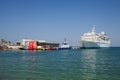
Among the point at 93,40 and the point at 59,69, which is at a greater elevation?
the point at 93,40

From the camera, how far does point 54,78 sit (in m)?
22.2

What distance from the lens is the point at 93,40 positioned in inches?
5694

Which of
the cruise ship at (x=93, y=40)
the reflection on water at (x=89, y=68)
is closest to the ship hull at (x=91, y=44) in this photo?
the cruise ship at (x=93, y=40)

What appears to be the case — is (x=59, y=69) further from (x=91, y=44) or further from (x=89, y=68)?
(x=91, y=44)

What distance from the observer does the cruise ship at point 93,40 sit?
477ft

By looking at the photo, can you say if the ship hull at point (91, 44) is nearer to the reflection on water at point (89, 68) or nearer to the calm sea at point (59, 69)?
the reflection on water at point (89, 68)

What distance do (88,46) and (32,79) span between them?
5015 inches

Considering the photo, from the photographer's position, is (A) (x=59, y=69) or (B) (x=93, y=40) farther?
(B) (x=93, y=40)

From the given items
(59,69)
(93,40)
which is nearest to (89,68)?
(59,69)

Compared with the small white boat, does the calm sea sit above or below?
below

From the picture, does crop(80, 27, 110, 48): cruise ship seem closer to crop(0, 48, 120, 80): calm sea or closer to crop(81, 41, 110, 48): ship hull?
crop(81, 41, 110, 48): ship hull

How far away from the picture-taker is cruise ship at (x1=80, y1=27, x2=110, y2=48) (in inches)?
5723

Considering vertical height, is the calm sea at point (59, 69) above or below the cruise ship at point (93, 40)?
below

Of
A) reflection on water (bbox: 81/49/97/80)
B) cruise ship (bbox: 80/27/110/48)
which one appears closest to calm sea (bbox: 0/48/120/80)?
reflection on water (bbox: 81/49/97/80)
